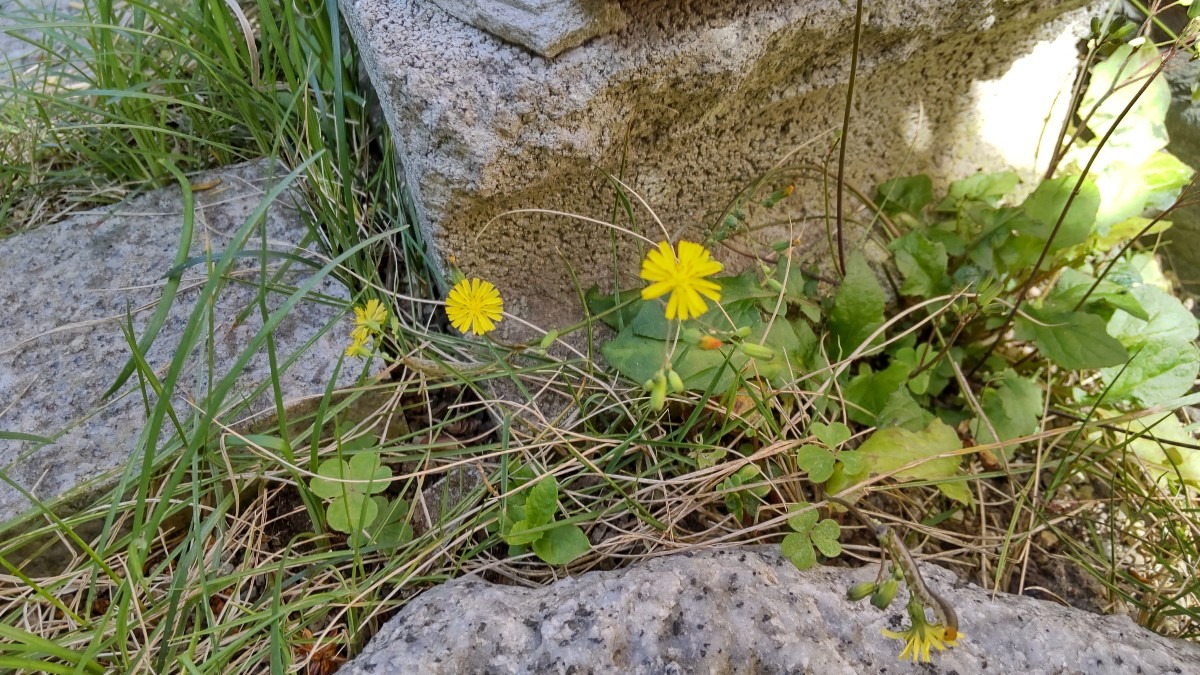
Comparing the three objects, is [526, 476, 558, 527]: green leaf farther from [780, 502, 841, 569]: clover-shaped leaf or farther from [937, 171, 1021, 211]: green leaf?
[937, 171, 1021, 211]: green leaf

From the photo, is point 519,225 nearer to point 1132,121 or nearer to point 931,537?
point 931,537

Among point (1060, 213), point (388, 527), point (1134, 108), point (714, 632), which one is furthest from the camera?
point (1134, 108)

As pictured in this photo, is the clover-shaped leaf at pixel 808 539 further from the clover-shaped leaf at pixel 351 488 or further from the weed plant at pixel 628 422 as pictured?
the clover-shaped leaf at pixel 351 488

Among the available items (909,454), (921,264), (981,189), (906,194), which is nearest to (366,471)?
Result: (909,454)

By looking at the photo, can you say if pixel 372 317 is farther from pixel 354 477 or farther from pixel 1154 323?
pixel 1154 323

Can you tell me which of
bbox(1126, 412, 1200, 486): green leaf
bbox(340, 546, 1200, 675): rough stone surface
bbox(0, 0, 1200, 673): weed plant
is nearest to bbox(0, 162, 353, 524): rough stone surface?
bbox(0, 0, 1200, 673): weed plant

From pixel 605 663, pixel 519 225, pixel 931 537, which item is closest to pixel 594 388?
pixel 519 225
